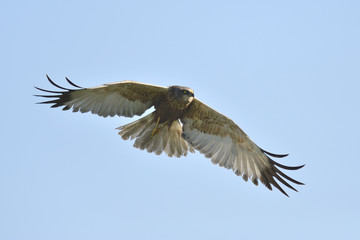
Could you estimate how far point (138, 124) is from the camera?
433 inches

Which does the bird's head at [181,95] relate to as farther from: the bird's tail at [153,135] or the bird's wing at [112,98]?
the bird's tail at [153,135]

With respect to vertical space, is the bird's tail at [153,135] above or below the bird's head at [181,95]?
below

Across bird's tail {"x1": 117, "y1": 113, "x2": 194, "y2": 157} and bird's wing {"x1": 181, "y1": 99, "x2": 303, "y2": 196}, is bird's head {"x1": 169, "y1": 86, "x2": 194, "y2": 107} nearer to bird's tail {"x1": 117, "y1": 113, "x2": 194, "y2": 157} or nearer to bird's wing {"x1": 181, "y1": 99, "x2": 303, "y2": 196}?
bird's wing {"x1": 181, "y1": 99, "x2": 303, "y2": 196}

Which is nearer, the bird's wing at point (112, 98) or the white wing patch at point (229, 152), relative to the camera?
the bird's wing at point (112, 98)

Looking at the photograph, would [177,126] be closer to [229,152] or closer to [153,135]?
[153,135]

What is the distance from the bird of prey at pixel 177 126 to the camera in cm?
1023

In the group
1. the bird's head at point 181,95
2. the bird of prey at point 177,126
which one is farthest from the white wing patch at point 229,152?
the bird's head at point 181,95

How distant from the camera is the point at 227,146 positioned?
1090 cm

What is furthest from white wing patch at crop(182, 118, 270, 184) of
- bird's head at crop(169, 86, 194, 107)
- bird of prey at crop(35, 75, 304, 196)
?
bird's head at crop(169, 86, 194, 107)

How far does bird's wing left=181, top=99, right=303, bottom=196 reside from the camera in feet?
35.2

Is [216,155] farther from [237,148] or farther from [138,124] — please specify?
[138,124]

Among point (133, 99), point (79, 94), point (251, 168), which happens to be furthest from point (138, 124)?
point (251, 168)

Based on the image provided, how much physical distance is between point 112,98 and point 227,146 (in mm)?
2208

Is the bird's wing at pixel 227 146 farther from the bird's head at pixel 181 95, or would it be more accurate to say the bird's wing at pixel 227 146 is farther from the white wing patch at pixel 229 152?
the bird's head at pixel 181 95
